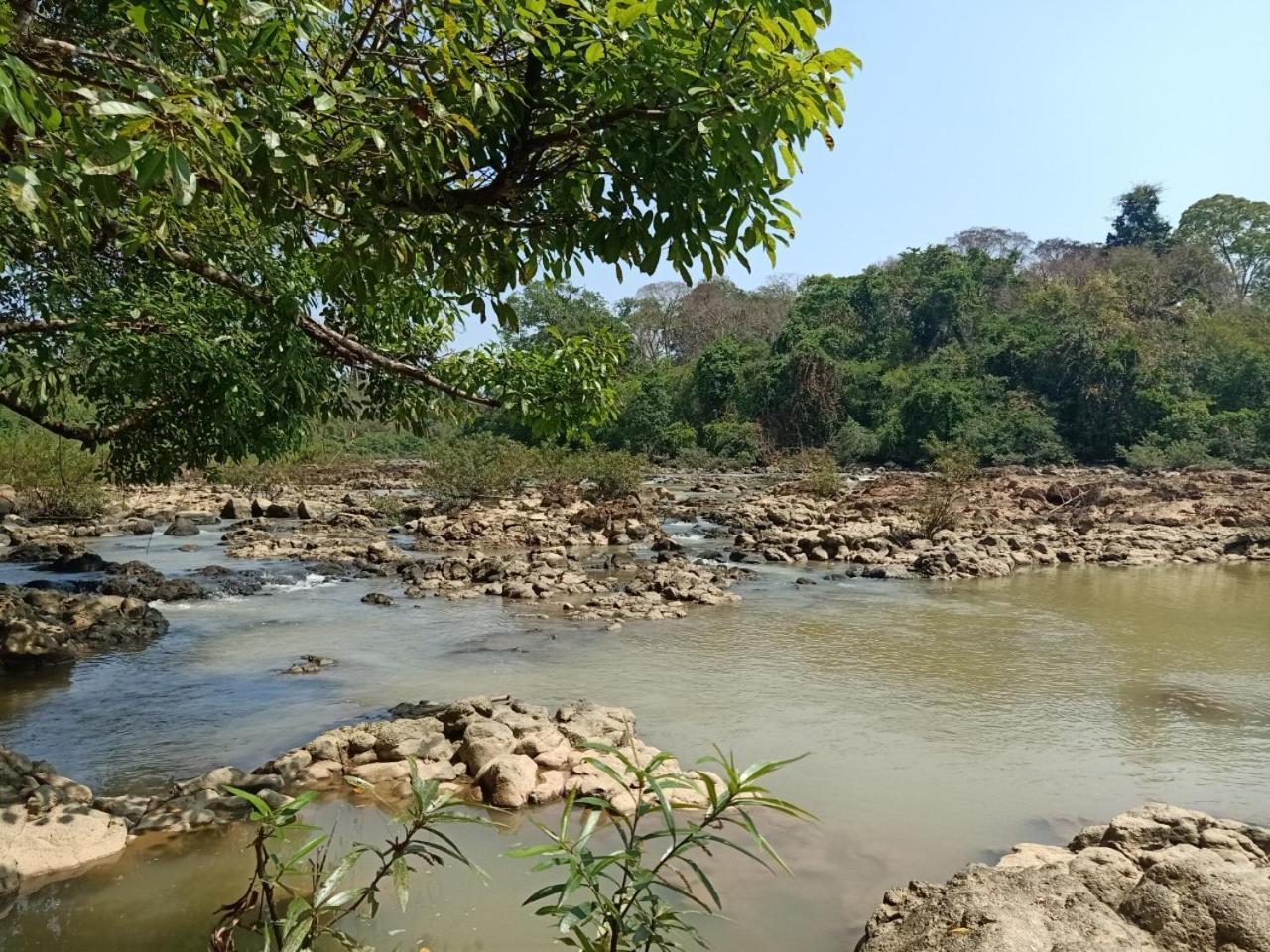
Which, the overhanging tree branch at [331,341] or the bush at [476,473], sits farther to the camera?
the bush at [476,473]

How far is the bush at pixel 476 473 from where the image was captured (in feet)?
73.2

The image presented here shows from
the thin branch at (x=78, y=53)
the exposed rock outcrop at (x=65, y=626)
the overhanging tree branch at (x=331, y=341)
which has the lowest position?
the exposed rock outcrop at (x=65, y=626)

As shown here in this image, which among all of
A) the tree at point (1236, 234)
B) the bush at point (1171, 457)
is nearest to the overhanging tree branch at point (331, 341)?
the bush at point (1171, 457)

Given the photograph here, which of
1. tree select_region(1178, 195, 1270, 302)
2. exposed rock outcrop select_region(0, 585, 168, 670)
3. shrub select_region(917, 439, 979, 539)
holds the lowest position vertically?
exposed rock outcrop select_region(0, 585, 168, 670)

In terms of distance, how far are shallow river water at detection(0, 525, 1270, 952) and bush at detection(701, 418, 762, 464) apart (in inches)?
1065

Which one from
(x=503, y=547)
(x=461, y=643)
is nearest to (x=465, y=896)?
(x=461, y=643)

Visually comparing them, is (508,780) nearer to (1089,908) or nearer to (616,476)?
(1089,908)

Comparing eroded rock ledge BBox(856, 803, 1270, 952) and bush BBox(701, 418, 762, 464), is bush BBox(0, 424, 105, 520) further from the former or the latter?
bush BBox(701, 418, 762, 464)

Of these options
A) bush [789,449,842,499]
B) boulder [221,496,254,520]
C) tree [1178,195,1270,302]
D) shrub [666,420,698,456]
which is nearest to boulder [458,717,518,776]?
boulder [221,496,254,520]

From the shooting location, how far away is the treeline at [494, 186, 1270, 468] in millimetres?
35406

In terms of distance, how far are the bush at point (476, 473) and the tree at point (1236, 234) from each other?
40.0 m

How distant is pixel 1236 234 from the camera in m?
46.5

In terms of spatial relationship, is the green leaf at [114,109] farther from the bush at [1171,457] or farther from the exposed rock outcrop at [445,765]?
the bush at [1171,457]

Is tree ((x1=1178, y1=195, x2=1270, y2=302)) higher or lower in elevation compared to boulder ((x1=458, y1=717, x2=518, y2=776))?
higher
